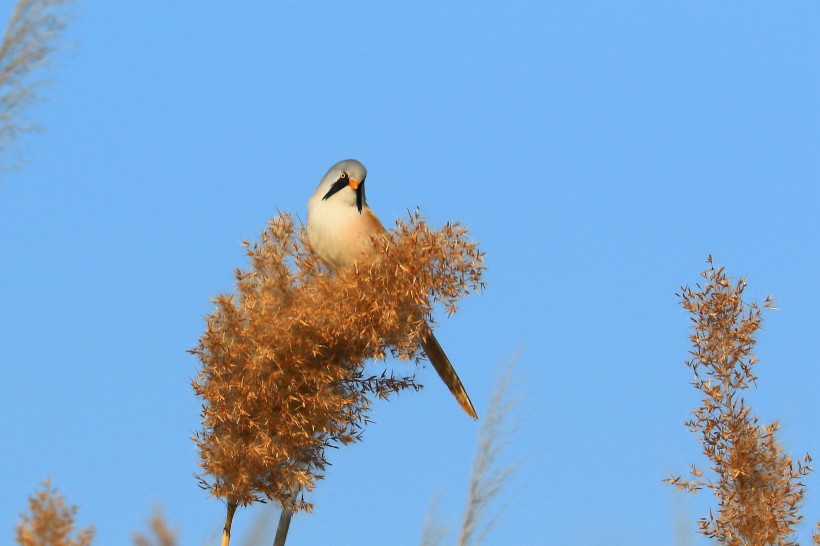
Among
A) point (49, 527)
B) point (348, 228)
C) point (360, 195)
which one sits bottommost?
point (49, 527)

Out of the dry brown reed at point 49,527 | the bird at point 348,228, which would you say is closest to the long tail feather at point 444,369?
the bird at point 348,228

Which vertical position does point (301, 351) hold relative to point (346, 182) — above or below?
below

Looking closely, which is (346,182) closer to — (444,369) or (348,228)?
(348,228)

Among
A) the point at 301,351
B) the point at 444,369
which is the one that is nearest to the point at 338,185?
the point at 444,369

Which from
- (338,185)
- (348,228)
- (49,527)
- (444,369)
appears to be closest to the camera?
(49,527)

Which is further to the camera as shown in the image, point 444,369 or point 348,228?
point 348,228

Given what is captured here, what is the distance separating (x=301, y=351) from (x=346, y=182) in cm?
150

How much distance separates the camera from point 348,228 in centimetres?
345

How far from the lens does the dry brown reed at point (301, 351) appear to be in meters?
2.45

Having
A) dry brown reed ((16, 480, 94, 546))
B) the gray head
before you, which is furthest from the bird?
dry brown reed ((16, 480, 94, 546))

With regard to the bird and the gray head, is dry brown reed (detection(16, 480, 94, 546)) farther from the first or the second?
the gray head

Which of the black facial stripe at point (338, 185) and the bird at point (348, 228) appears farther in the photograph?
the black facial stripe at point (338, 185)

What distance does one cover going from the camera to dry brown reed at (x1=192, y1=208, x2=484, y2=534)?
96.5 inches

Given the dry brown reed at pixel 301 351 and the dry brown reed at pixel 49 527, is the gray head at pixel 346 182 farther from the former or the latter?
the dry brown reed at pixel 49 527
